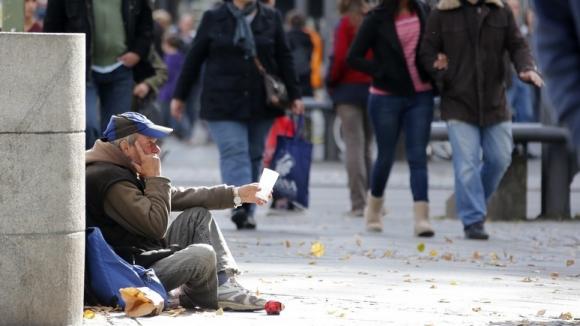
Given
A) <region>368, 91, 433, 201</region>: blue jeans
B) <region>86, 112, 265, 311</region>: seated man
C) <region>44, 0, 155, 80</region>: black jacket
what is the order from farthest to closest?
<region>368, 91, 433, 201</region>: blue jeans
<region>44, 0, 155, 80</region>: black jacket
<region>86, 112, 265, 311</region>: seated man

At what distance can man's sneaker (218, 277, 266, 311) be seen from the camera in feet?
23.1

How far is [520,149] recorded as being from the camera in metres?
13.1

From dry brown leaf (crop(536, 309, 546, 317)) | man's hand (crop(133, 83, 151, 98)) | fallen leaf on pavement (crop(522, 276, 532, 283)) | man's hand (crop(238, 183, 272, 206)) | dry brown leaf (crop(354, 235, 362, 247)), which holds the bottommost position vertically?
dry brown leaf (crop(354, 235, 362, 247))

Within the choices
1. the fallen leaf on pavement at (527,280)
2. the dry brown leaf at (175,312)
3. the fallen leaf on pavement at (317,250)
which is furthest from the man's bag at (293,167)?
the dry brown leaf at (175,312)

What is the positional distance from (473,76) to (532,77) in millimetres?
428

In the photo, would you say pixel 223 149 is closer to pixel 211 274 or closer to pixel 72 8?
pixel 72 8

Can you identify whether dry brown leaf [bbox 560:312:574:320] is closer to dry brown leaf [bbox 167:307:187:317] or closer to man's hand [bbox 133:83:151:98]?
dry brown leaf [bbox 167:307:187:317]

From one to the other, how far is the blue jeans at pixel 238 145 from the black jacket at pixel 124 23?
697 millimetres

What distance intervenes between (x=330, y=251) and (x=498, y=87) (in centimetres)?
176

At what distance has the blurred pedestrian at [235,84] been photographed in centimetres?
1130

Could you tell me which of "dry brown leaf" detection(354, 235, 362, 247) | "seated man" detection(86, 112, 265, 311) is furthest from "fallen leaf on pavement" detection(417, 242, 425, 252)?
"seated man" detection(86, 112, 265, 311)

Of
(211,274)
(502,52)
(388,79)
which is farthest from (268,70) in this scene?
(211,274)

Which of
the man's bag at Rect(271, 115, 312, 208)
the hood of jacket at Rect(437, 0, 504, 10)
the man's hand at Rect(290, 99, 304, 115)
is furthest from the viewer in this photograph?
the man's bag at Rect(271, 115, 312, 208)

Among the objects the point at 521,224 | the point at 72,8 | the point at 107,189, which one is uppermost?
the point at 72,8
